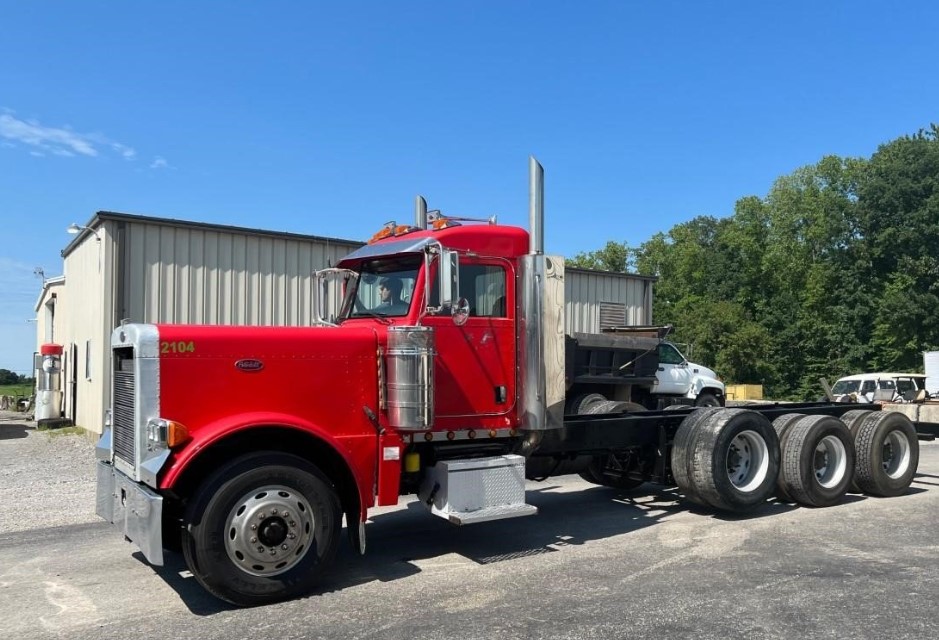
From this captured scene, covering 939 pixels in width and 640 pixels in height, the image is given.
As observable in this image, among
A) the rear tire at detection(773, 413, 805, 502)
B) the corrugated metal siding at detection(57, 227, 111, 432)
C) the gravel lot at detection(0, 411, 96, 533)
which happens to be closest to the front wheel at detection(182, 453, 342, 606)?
the gravel lot at detection(0, 411, 96, 533)

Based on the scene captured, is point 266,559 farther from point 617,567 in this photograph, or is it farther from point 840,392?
point 840,392

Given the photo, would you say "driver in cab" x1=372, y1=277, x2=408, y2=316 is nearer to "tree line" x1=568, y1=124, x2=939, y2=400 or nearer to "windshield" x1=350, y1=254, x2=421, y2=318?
"windshield" x1=350, y1=254, x2=421, y2=318

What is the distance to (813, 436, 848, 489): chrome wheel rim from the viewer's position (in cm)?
926

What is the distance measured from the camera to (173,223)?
52.0 feet

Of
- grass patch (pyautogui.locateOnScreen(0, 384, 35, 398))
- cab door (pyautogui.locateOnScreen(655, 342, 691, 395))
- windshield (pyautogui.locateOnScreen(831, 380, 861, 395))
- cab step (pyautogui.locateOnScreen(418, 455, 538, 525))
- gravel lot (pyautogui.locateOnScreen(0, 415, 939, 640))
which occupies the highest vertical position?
cab door (pyautogui.locateOnScreen(655, 342, 691, 395))

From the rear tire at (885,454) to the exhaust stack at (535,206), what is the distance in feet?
17.8

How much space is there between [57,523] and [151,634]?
4.41 meters

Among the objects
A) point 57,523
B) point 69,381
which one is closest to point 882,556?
point 57,523

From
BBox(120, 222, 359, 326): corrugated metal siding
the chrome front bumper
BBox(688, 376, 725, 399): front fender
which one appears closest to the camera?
the chrome front bumper

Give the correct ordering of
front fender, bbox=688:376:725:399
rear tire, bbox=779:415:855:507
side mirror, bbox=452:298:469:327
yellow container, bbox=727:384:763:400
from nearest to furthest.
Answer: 1. side mirror, bbox=452:298:469:327
2. rear tire, bbox=779:415:855:507
3. front fender, bbox=688:376:725:399
4. yellow container, bbox=727:384:763:400

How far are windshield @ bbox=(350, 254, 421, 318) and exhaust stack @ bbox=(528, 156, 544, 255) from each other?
1132 millimetres

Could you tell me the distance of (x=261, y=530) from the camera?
5.38m

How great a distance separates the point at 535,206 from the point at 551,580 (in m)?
3.18

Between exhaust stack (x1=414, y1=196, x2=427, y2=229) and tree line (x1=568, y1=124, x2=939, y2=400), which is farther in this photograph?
tree line (x1=568, y1=124, x2=939, y2=400)
